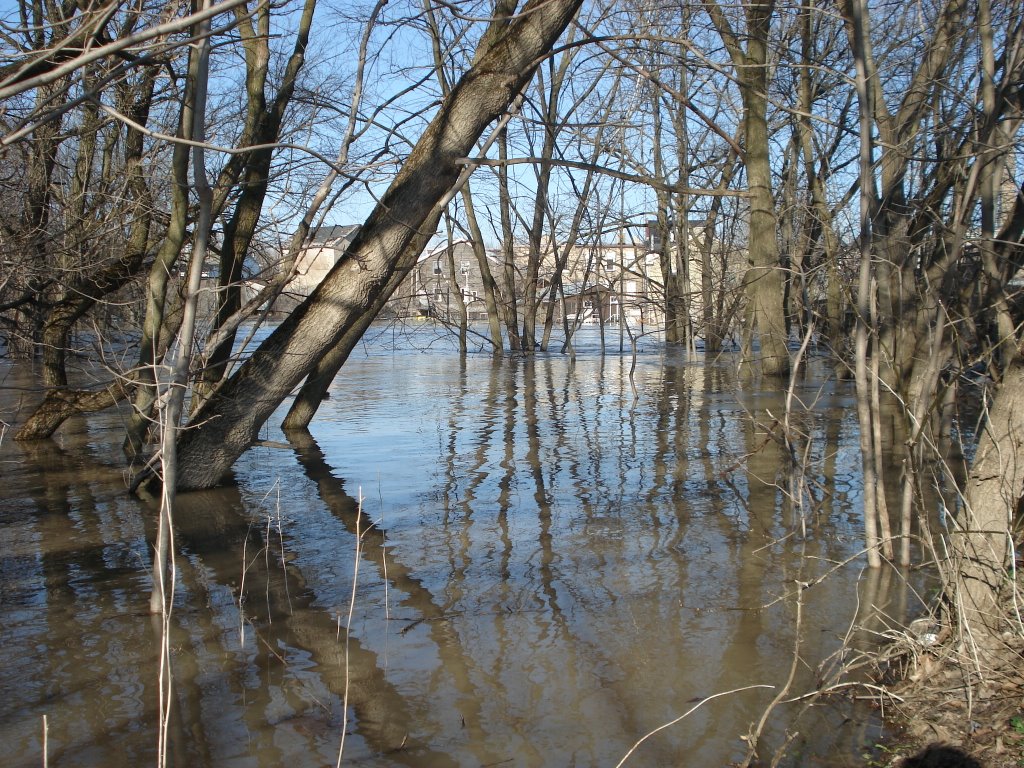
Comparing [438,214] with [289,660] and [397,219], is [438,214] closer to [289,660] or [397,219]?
[397,219]

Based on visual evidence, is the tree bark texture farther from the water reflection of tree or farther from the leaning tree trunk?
the leaning tree trunk

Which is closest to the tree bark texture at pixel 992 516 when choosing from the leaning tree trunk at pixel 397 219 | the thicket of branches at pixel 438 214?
the thicket of branches at pixel 438 214

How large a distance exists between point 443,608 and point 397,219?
125 inches

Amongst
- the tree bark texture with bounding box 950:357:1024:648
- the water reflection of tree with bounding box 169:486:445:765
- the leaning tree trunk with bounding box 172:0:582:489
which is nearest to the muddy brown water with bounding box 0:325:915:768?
the water reflection of tree with bounding box 169:486:445:765

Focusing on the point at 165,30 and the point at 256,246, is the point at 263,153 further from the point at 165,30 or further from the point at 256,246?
the point at 165,30

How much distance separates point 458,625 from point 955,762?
246cm

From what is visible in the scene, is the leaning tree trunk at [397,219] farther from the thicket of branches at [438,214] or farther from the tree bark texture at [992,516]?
Answer: the tree bark texture at [992,516]

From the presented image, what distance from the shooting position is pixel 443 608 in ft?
17.4

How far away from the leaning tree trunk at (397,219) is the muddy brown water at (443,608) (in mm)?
994

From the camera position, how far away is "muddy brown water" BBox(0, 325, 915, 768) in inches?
153

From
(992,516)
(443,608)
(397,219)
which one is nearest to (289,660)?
(443,608)

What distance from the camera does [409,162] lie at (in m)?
7.33

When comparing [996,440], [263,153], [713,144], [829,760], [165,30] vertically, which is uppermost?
[713,144]

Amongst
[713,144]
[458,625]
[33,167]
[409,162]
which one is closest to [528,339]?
[713,144]
